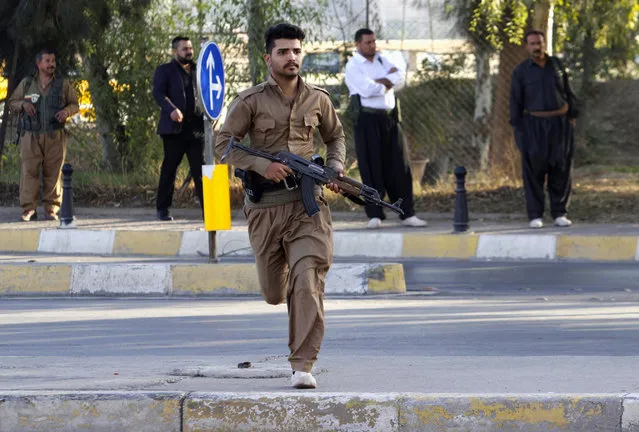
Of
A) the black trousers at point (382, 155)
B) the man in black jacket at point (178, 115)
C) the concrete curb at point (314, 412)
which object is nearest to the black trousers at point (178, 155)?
the man in black jacket at point (178, 115)

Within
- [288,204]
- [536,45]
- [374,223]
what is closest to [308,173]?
[288,204]

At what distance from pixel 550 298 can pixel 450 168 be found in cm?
883

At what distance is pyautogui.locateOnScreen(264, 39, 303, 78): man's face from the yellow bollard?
433 cm

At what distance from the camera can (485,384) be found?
234 inches

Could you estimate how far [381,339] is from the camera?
769 centimetres

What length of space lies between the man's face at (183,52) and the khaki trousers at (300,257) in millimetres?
7563

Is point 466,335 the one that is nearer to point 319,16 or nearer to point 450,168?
point 319,16

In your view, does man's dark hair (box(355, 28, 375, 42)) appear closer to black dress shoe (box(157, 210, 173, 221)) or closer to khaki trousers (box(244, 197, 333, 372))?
black dress shoe (box(157, 210, 173, 221))

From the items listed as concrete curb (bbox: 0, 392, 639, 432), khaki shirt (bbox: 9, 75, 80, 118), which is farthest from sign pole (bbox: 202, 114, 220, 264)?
concrete curb (bbox: 0, 392, 639, 432)

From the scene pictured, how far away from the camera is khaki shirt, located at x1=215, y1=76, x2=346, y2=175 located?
19.7 feet

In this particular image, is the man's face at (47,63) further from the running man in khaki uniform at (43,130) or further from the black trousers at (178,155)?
the black trousers at (178,155)

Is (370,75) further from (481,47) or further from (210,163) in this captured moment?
(481,47)

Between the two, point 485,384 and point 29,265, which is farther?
point 29,265

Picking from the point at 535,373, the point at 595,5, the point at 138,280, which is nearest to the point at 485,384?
the point at 535,373
